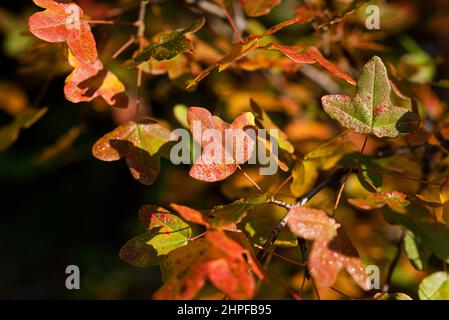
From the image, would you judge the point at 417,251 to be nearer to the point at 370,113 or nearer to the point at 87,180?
the point at 370,113

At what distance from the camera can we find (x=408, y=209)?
104cm

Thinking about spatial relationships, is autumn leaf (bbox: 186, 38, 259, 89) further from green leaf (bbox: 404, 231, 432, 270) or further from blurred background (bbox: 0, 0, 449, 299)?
blurred background (bbox: 0, 0, 449, 299)

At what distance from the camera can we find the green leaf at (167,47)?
1.01m

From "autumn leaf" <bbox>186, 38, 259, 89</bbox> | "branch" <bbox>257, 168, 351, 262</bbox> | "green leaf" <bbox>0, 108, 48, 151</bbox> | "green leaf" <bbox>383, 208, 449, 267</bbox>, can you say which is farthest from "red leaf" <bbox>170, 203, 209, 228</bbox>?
"green leaf" <bbox>0, 108, 48, 151</bbox>

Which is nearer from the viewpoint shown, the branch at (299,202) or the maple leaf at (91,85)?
the branch at (299,202)

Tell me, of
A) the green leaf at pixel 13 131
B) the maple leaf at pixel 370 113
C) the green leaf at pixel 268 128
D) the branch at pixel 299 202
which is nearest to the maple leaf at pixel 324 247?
the branch at pixel 299 202

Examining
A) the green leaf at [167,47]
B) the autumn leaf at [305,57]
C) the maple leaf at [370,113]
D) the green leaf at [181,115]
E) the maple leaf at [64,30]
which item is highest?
the maple leaf at [64,30]

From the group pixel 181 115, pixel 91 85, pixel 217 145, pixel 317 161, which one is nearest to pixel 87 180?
pixel 181 115

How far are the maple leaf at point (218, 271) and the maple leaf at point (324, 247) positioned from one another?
89 millimetres

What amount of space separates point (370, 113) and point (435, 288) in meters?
0.41

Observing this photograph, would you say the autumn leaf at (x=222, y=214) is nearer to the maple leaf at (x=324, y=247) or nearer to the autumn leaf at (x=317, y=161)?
the maple leaf at (x=324, y=247)

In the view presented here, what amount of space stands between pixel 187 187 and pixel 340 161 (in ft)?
3.47
